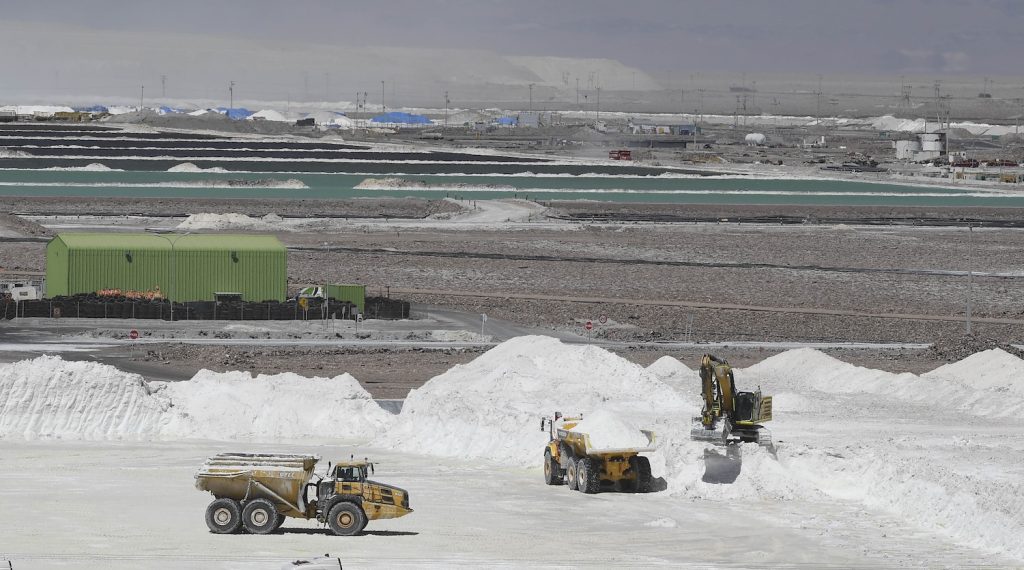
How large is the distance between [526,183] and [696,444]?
15241 cm

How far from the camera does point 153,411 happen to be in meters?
49.1

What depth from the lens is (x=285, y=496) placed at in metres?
33.9

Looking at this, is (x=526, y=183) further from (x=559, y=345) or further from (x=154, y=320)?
(x=559, y=345)

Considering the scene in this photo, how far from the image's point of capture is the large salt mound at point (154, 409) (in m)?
48.3

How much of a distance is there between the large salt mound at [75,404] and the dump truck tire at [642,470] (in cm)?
1644

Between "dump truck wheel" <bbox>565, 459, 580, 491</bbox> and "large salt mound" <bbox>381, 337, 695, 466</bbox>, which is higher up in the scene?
"large salt mound" <bbox>381, 337, 695, 466</bbox>

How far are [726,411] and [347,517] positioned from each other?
35.6ft

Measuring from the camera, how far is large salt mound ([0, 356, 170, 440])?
48156mm

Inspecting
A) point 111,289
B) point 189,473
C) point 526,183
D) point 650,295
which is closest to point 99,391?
point 189,473

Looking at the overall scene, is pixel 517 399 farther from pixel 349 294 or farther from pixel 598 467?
pixel 349 294

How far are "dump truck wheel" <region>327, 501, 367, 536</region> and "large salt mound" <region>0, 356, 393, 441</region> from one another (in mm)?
14641

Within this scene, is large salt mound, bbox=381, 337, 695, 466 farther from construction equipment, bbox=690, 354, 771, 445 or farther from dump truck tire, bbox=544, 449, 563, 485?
construction equipment, bbox=690, 354, 771, 445

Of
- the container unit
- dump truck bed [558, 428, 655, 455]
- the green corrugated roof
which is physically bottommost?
dump truck bed [558, 428, 655, 455]

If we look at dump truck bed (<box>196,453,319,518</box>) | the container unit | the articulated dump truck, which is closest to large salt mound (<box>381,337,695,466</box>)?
the articulated dump truck
